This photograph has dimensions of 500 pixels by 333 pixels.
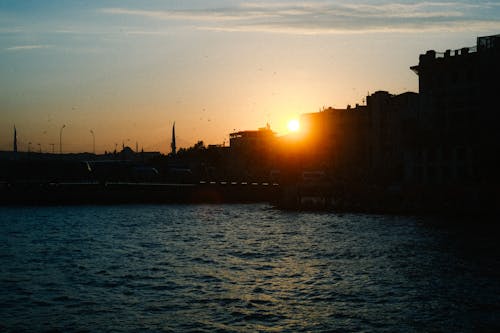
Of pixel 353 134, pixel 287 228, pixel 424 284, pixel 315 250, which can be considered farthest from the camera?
pixel 353 134

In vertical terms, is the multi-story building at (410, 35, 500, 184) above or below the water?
above

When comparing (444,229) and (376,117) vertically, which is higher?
(376,117)

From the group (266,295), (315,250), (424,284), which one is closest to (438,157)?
(315,250)

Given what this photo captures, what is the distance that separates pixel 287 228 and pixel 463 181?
29.8m

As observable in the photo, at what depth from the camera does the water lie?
32.3 metres

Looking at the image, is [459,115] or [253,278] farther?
[459,115]

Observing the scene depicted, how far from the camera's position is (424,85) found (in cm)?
10744

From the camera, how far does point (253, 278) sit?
44094 mm

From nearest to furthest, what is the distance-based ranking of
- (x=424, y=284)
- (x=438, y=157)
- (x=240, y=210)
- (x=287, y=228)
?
(x=424, y=284) → (x=287, y=228) → (x=438, y=157) → (x=240, y=210)

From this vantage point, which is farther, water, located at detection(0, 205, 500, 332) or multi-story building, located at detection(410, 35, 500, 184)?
multi-story building, located at detection(410, 35, 500, 184)

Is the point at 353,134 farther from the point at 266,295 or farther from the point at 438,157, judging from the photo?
the point at 266,295

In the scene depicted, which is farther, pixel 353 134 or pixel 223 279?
pixel 353 134

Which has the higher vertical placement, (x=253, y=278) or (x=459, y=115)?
(x=459, y=115)

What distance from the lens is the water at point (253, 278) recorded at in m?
32.3
